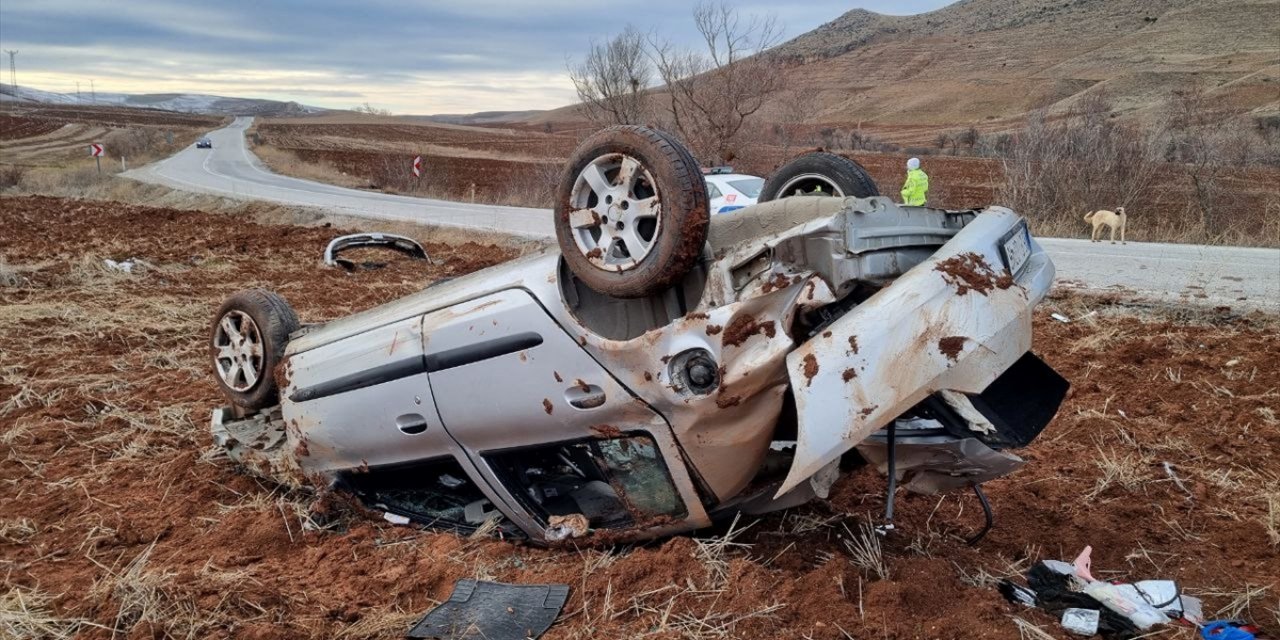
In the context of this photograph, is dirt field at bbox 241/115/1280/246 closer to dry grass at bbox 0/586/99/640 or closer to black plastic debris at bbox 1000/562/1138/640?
black plastic debris at bbox 1000/562/1138/640

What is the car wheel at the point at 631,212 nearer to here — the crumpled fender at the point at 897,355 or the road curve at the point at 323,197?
the crumpled fender at the point at 897,355

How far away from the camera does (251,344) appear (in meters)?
4.32

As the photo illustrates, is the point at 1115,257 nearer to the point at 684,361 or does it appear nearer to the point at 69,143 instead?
the point at 684,361

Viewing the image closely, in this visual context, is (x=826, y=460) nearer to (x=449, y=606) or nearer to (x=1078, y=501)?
(x=449, y=606)

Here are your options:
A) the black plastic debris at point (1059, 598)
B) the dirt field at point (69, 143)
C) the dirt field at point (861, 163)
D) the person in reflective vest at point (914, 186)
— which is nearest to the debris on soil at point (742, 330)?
the black plastic debris at point (1059, 598)

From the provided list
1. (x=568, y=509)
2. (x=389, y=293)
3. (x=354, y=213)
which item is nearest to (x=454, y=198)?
(x=354, y=213)

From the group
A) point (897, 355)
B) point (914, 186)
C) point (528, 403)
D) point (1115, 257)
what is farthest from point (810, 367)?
point (914, 186)

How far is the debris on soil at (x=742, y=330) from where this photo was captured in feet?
9.04

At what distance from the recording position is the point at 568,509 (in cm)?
361

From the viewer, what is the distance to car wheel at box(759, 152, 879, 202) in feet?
12.2

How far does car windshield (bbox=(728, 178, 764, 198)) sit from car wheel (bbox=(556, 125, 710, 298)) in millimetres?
9363

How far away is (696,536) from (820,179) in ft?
5.22

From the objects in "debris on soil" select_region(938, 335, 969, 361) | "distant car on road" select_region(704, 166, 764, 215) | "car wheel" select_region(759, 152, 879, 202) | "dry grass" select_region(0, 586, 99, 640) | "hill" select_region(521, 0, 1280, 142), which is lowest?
"dry grass" select_region(0, 586, 99, 640)

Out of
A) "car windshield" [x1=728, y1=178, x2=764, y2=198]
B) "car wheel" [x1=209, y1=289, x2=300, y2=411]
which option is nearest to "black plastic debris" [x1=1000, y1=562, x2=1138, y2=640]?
"car wheel" [x1=209, y1=289, x2=300, y2=411]
